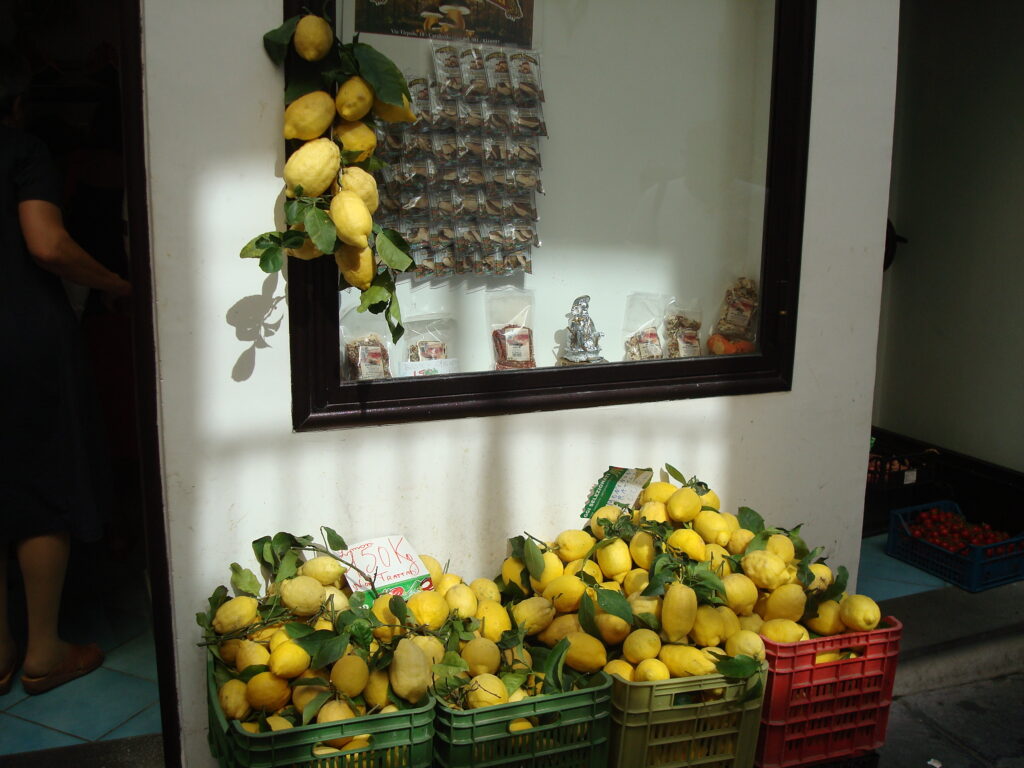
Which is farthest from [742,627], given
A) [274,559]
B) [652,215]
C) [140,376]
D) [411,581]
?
[140,376]

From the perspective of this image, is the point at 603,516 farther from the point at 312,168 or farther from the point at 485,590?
the point at 312,168

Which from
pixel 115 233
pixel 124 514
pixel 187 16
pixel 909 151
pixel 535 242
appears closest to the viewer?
pixel 187 16

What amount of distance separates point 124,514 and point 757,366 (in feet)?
9.31

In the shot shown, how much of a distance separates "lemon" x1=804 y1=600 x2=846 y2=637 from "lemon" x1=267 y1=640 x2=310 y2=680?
4.55 ft

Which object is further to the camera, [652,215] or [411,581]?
[652,215]

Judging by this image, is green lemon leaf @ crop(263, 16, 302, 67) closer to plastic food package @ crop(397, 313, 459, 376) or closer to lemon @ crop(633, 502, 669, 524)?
plastic food package @ crop(397, 313, 459, 376)

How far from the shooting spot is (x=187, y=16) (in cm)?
211

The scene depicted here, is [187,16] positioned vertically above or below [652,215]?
above

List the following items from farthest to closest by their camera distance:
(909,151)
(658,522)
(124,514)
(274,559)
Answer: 1. (909,151)
2. (124,514)
3. (658,522)
4. (274,559)

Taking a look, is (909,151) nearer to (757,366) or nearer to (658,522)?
(757,366)

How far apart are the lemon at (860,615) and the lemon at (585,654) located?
70 centimetres

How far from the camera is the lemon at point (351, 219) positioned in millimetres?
2076

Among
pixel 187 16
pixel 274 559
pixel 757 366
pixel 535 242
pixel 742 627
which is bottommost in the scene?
pixel 742 627

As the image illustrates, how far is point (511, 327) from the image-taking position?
2.94 m
